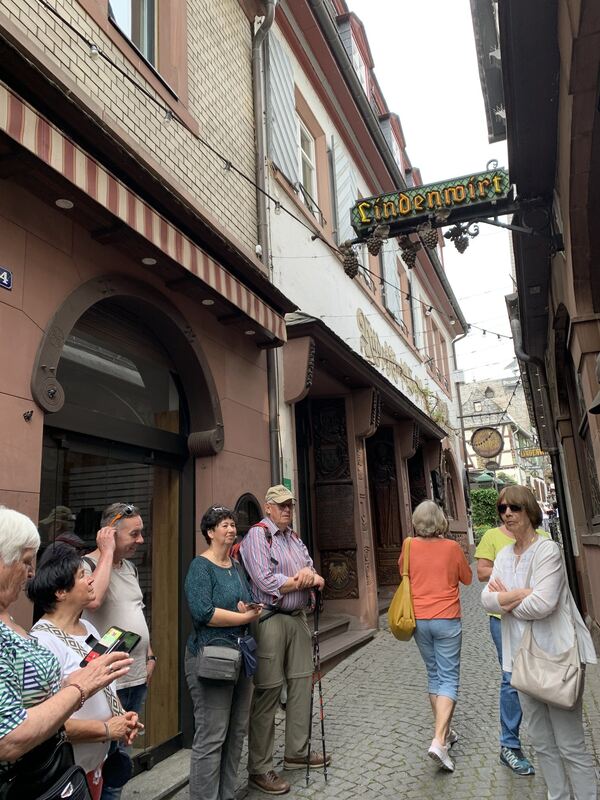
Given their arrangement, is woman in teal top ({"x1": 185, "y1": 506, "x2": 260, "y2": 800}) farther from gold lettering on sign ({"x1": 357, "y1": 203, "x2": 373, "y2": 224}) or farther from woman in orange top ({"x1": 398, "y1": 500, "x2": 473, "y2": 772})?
gold lettering on sign ({"x1": 357, "y1": 203, "x2": 373, "y2": 224})

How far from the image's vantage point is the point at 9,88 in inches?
125

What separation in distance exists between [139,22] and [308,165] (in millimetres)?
4493

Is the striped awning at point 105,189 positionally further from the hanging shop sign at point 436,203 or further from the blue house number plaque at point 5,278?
the hanging shop sign at point 436,203

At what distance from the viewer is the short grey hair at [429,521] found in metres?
4.46

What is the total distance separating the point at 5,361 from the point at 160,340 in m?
1.95

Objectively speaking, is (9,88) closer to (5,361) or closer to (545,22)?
(5,361)

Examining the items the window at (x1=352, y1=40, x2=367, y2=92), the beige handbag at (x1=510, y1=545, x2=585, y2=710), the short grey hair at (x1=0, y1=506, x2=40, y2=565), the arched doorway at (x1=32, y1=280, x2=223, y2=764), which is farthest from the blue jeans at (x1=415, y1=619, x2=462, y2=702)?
the window at (x1=352, y1=40, x2=367, y2=92)

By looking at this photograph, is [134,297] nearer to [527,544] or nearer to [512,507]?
[512,507]

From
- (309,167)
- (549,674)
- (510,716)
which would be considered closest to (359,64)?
(309,167)

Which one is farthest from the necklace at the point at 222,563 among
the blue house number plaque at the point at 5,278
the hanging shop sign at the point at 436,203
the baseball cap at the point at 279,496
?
the hanging shop sign at the point at 436,203

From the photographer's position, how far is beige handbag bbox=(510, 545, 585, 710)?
2908mm

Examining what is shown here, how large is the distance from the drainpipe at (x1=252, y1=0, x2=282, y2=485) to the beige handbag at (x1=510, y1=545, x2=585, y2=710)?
3842 millimetres

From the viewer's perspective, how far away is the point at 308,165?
1005 cm

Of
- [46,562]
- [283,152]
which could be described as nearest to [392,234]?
[283,152]
